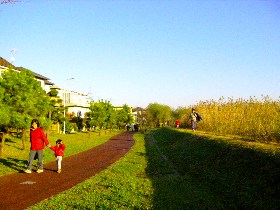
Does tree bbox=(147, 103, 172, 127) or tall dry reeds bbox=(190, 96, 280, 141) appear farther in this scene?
tree bbox=(147, 103, 172, 127)

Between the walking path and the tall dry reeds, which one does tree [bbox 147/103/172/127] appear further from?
the walking path

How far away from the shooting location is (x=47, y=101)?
24.8 metres

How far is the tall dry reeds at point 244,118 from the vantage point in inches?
588

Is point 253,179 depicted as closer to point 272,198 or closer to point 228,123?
point 272,198

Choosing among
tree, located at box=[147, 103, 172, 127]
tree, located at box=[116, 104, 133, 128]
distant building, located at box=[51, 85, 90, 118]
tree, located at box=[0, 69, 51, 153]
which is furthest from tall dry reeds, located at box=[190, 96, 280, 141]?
tree, located at box=[147, 103, 172, 127]

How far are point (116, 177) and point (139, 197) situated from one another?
126 inches

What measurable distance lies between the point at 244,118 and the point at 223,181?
9.75 metres

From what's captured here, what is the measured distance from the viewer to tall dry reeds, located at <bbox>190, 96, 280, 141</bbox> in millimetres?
14930

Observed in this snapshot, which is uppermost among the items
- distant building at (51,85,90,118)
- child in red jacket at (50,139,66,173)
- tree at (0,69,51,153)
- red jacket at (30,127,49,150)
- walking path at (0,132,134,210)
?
distant building at (51,85,90,118)

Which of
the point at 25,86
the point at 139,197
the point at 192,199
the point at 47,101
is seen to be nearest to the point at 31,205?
the point at 139,197

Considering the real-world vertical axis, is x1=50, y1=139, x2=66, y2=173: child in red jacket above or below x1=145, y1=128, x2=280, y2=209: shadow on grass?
above

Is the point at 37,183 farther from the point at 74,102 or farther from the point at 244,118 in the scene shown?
the point at 74,102

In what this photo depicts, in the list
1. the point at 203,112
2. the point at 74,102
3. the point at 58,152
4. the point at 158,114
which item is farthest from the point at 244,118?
the point at 158,114

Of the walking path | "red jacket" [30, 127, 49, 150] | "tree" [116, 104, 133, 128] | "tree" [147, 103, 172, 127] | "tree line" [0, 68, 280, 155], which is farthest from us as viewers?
"tree" [147, 103, 172, 127]
